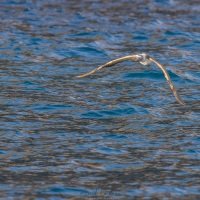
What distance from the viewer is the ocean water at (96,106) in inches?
346

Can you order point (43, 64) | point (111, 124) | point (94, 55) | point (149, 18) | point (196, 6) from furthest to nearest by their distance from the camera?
point (196, 6), point (149, 18), point (94, 55), point (43, 64), point (111, 124)

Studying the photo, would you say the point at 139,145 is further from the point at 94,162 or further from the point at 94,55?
the point at 94,55

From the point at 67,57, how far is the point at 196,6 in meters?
7.47

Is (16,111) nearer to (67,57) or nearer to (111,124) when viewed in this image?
(111,124)

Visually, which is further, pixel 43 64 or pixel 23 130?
pixel 43 64

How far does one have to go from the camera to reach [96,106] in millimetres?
12258

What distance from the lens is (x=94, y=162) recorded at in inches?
372

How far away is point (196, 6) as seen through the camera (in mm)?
22250

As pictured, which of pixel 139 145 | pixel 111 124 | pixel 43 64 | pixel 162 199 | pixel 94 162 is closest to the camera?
pixel 162 199

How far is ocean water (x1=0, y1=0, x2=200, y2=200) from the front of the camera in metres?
8.78

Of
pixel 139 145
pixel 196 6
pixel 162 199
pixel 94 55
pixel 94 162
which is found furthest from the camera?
pixel 196 6

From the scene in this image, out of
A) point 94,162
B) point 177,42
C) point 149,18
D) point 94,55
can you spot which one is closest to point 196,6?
point 149,18

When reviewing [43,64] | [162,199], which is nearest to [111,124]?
[162,199]

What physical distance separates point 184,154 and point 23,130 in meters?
2.49
